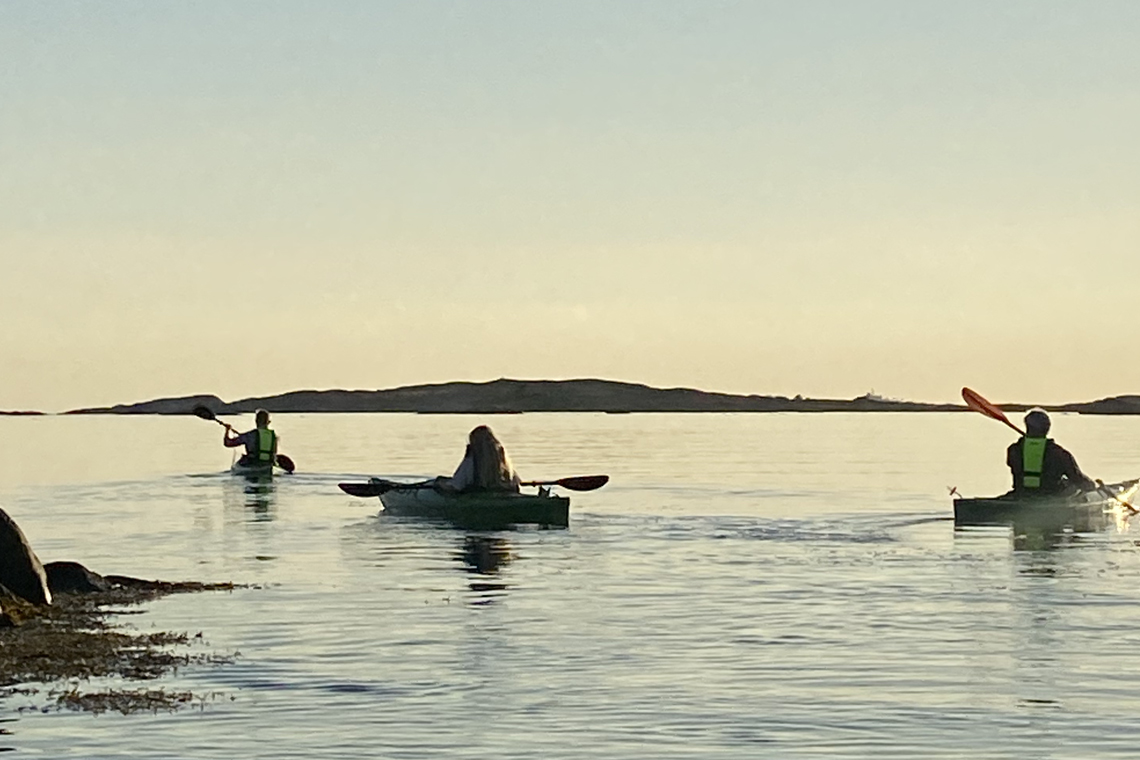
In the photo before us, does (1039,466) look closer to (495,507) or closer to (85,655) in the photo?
(495,507)

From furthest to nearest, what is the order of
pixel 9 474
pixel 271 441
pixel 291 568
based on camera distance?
pixel 9 474, pixel 271 441, pixel 291 568

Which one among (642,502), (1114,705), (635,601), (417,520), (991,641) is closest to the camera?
(1114,705)

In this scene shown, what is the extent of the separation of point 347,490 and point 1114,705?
28485mm

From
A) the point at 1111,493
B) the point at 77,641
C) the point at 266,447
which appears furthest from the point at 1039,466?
the point at 266,447

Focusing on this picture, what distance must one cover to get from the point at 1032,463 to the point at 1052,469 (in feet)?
1.46

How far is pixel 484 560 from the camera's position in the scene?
33.4m

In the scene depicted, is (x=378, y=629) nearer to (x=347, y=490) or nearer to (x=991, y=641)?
(x=991, y=641)

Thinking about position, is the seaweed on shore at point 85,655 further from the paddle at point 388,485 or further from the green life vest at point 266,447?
the green life vest at point 266,447

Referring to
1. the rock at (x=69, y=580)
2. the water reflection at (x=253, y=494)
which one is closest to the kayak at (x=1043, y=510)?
the water reflection at (x=253, y=494)

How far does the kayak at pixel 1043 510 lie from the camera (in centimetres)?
3756

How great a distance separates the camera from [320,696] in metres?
18.3

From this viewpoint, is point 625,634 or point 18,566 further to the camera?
point 18,566

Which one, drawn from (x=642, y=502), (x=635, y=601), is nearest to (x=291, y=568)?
(x=635, y=601)

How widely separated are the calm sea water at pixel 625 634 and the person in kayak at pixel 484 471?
3.16 ft
